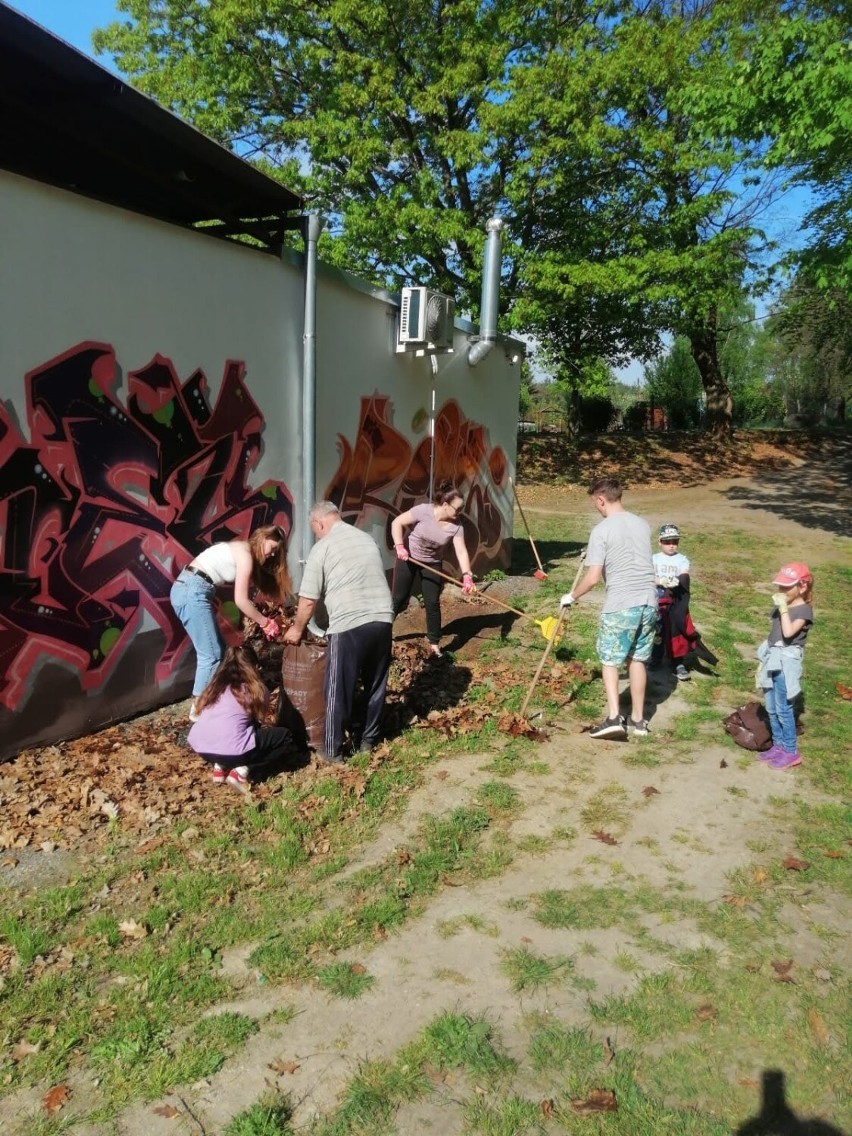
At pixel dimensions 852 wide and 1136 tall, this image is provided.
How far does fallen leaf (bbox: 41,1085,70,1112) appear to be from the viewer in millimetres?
2783

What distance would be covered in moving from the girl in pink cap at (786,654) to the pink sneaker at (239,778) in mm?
3490

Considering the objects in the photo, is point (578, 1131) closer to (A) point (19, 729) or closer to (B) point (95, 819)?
(B) point (95, 819)

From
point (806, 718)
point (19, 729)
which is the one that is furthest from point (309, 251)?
point (806, 718)

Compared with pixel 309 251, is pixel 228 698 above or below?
below

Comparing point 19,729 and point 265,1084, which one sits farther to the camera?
point 19,729

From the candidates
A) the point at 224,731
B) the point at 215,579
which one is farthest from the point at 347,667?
the point at 215,579

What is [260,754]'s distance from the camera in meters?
5.08

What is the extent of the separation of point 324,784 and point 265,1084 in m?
2.27

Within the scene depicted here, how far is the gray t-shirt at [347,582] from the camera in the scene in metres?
5.33

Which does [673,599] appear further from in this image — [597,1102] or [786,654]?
[597,1102]

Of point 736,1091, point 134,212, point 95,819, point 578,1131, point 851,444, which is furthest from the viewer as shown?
point 851,444

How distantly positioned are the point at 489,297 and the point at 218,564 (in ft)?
20.3

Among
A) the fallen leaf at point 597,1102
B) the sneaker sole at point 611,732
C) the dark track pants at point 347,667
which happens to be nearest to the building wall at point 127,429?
the dark track pants at point 347,667

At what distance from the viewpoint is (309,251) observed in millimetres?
6969
